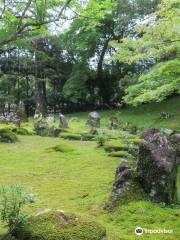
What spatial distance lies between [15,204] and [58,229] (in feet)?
2.47

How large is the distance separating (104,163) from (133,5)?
24.6 metres

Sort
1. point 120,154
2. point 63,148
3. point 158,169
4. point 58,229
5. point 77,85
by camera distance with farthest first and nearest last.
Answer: point 77,85
point 63,148
point 120,154
point 158,169
point 58,229

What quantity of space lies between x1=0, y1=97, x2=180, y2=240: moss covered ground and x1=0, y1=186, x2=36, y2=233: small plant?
438 mm

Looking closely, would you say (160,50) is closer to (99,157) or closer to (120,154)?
(120,154)

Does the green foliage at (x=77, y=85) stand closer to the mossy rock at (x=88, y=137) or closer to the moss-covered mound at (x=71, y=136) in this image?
the moss-covered mound at (x=71, y=136)

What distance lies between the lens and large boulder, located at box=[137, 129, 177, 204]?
8.34 m

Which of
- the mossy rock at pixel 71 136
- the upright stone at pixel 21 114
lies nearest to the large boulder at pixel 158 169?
the mossy rock at pixel 71 136

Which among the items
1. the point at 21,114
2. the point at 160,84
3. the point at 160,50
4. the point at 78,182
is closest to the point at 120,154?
the point at 160,84

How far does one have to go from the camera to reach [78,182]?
36.1 ft

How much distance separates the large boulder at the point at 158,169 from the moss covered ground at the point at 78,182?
30 centimetres

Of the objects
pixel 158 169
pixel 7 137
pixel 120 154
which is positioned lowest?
pixel 120 154

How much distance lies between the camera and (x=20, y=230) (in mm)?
6121

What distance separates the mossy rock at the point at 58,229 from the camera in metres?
6.00

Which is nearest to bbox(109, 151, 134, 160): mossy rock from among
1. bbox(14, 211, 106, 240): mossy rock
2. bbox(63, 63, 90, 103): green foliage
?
bbox(14, 211, 106, 240): mossy rock
